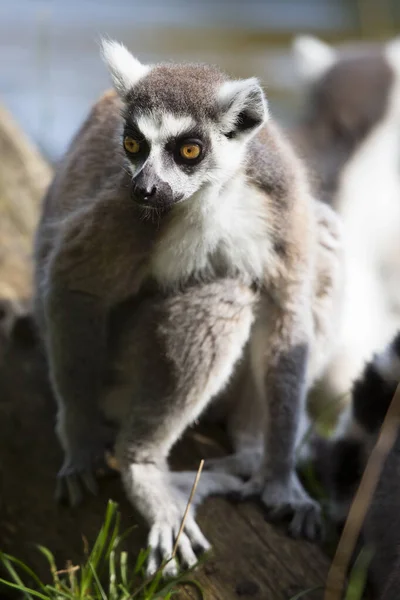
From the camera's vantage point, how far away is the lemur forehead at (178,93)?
10.5 feet

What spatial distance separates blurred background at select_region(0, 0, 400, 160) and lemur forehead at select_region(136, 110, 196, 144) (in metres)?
6.77

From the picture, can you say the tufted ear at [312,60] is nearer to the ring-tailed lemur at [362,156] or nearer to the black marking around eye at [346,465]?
the ring-tailed lemur at [362,156]

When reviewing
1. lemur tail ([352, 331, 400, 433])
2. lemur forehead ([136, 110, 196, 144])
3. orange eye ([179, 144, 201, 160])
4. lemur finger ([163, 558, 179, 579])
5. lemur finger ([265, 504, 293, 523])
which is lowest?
lemur finger ([163, 558, 179, 579])

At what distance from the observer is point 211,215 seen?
348cm

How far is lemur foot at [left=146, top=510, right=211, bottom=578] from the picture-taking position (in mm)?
3371

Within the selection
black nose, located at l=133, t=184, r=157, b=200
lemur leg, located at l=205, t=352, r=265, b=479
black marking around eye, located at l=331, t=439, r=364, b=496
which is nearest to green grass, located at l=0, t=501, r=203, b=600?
lemur leg, located at l=205, t=352, r=265, b=479

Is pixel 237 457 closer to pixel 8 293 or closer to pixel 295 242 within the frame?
pixel 295 242


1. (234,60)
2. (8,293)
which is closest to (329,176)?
(8,293)

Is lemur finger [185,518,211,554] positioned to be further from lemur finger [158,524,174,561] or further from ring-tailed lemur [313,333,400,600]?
ring-tailed lemur [313,333,400,600]

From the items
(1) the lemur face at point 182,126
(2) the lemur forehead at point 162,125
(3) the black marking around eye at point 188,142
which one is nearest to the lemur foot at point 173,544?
(1) the lemur face at point 182,126

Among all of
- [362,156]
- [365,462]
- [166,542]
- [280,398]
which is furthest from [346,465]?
[362,156]

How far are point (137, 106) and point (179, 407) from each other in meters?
1.19

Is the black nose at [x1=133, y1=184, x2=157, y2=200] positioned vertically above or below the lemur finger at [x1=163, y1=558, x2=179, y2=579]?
above

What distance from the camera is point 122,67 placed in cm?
342
